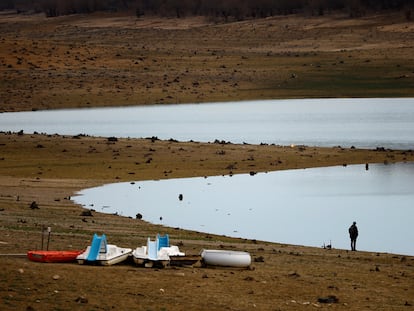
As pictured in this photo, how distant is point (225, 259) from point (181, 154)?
22.1 metres

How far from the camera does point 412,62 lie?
69.5 m

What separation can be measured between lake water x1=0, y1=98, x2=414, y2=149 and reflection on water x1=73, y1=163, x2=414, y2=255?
8486 mm

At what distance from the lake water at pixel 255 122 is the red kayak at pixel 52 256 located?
86.2 feet

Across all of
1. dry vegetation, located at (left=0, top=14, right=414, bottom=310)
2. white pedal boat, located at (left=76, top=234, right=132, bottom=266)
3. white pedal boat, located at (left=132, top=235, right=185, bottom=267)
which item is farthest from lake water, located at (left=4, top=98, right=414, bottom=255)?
white pedal boat, located at (left=76, top=234, right=132, bottom=266)

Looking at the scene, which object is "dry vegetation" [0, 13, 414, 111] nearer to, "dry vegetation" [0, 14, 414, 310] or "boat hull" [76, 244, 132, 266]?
"dry vegetation" [0, 14, 414, 310]

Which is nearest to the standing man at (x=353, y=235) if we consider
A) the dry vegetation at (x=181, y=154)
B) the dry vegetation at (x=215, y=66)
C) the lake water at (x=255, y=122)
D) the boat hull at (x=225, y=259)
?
the dry vegetation at (x=181, y=154)

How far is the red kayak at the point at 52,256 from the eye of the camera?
55.6ft

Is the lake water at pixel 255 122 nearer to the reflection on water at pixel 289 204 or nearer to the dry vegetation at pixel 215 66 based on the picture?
the dry vegetation at pixel 215 66

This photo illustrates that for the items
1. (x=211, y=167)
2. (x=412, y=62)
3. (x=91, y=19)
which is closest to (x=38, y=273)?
(x=211, y=167)

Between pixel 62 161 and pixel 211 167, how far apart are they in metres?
5.03

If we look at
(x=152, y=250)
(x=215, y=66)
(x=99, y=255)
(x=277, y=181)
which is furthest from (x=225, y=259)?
(x=215, y=66)

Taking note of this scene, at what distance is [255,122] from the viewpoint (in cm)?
5109

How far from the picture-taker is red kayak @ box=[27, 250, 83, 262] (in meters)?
16.9

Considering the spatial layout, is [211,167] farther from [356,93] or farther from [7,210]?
[356,93]
